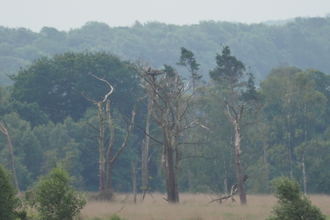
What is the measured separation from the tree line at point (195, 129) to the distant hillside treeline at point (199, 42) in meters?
62.0

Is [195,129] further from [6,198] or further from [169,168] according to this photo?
[6,198]

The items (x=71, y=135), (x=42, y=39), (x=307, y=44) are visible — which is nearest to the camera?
(x=71, y=135)

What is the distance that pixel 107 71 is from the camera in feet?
157

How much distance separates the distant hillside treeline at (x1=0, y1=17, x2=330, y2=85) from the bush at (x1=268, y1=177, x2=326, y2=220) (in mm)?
98540

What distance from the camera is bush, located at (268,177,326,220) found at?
11.9 meters

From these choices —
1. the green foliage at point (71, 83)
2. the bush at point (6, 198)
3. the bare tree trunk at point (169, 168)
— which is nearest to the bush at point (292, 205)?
the bush at point (6, 198)

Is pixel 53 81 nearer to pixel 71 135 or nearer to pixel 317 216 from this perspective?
pixel 71 135

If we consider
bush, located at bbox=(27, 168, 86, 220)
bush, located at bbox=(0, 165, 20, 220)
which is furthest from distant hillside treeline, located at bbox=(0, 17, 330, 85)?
bush, located at bbox=(0, 165, 20, 220)

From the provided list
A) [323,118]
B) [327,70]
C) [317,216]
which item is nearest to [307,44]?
[327,70]

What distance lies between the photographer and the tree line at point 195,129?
38344 millimetres

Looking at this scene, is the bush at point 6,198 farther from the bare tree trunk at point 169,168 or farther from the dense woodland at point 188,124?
the dense woodland at point 188,124

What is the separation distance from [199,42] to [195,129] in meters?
87.3

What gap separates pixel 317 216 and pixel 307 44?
115099 mm

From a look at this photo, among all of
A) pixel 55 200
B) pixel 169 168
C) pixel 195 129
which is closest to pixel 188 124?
pixel 195 129
